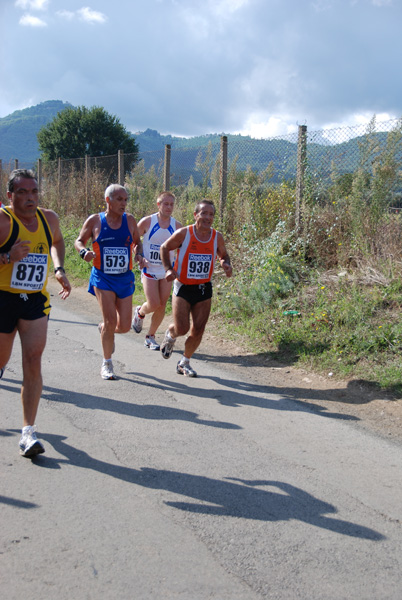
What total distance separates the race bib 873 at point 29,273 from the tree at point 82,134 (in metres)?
43.6

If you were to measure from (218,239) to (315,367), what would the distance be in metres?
1.84

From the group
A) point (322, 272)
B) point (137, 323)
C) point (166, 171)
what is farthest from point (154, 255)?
point (166, 171)

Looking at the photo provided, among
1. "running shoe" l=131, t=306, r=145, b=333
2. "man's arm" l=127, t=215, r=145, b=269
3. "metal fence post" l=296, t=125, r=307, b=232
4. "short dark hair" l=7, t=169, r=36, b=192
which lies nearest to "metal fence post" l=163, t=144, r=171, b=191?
"metal fence post" l=296, t=125, r=307, b=232

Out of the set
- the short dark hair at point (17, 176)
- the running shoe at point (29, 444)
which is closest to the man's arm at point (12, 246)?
the short dark hair at point (17, 176)

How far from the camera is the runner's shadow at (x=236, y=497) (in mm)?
3496

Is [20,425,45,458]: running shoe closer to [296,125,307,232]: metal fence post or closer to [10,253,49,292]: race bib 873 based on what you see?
[10,253,49,292]: race bib 873

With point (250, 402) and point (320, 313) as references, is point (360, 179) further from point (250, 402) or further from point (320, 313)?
point (250, 402)

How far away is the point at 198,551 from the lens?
10.2 ft

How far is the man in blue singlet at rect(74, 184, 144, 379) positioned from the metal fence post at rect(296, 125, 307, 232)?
398cm

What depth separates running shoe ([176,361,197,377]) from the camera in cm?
660

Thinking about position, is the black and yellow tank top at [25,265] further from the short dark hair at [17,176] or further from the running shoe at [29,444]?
the running shoe at [29,444]

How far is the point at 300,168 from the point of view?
32.0ft

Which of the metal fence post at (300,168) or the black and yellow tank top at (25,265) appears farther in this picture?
the metal fence post at (300,168)

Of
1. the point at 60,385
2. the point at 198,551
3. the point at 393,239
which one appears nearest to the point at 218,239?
the point at 60,385
